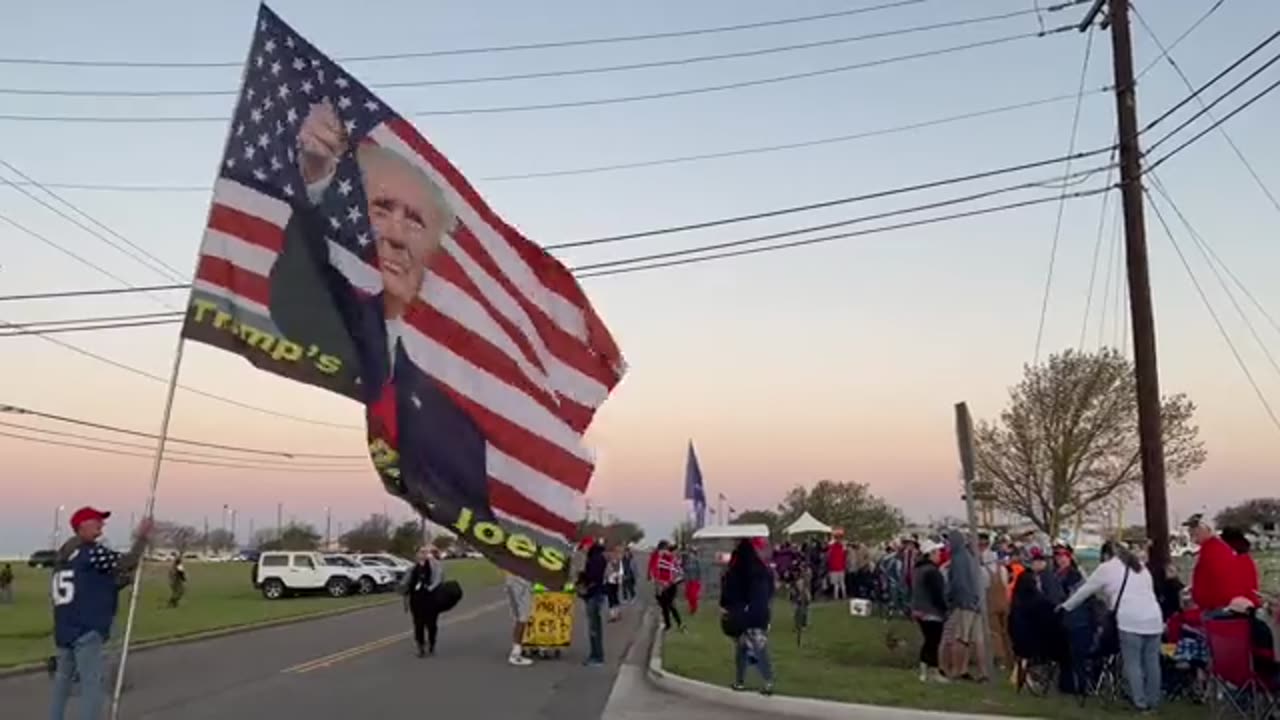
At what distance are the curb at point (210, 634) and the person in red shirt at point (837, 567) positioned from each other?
41.9 feet

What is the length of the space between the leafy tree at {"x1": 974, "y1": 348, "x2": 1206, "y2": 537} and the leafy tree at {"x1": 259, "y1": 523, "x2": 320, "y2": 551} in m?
65.6

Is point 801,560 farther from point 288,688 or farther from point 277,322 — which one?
point 277,322

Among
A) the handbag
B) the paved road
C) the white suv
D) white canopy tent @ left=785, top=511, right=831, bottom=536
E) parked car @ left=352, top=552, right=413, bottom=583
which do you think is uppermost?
white canopy tent @ left=785, top=511, right=831, bottom=536

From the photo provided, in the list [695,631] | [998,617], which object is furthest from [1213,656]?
[695,631]

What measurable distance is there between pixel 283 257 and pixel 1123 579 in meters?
8.90

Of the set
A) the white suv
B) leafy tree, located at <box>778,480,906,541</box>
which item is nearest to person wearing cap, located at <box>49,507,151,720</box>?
the white suv

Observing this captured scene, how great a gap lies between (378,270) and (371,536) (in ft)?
326

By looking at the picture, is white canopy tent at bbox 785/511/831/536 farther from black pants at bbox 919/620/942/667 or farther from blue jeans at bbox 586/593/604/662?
black pants at bbox 919/620/942/667

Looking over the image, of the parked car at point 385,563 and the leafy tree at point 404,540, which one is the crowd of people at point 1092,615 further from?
the leafy tree at point 404,540

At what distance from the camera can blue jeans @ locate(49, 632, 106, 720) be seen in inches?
357

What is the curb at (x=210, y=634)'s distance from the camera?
1797cm

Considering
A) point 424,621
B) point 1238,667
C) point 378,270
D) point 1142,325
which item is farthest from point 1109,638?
point 424,621

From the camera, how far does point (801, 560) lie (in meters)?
32.6

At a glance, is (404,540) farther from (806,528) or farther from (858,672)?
(858,672)
